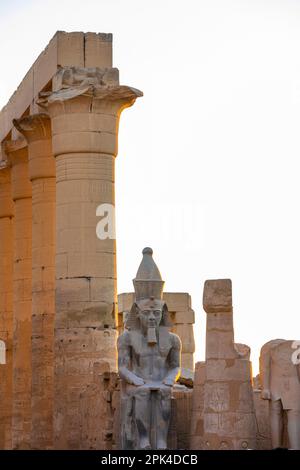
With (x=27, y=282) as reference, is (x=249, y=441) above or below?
below

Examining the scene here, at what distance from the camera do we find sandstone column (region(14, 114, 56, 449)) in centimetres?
2531

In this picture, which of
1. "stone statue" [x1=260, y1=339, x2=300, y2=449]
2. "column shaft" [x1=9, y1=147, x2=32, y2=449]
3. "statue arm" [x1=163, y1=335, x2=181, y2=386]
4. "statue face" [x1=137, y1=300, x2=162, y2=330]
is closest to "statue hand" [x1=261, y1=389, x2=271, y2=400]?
"stone statue" [x1=260, y1=339, x2=300, y2=449]

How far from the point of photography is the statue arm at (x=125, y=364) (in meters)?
18.9

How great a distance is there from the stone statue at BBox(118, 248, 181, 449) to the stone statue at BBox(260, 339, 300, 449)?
1.41m

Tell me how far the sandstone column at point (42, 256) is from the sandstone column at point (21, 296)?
5.93 feet

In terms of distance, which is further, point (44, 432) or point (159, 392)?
point (44, 432)

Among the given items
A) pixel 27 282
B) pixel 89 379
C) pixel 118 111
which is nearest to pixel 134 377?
pixel 89 379

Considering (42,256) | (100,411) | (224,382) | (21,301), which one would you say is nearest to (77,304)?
(100,411)

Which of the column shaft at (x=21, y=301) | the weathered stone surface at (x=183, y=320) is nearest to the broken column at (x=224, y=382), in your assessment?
the column shaft at (x=21, y=301)

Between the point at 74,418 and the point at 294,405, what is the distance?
15.9 ft

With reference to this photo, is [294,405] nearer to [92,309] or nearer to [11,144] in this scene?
[92,309]

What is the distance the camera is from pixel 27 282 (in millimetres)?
28734

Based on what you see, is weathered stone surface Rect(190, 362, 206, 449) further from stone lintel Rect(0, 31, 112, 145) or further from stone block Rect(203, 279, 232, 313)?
stone lintel Rect(0, 31, 112, 145)

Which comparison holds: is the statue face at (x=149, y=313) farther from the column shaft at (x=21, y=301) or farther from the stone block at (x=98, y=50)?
the column shaft at (x=21, y=301)
